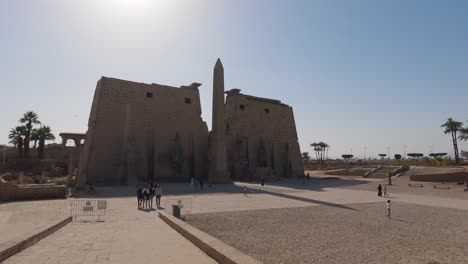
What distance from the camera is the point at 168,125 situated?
3353cm

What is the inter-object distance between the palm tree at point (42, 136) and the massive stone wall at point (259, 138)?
26.0 m

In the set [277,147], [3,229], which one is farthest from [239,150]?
[3,229]

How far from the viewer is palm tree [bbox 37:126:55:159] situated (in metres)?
45.4

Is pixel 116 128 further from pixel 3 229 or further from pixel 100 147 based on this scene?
pixel 3 229

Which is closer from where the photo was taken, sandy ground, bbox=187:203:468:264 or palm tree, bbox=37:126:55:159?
sandy ground, bbox=187:203:468:264

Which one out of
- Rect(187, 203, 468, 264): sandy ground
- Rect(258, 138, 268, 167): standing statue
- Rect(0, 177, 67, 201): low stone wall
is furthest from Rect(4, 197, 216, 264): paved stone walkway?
Rect(258, 138, 268, 167): standing statue

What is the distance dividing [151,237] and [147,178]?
80.7 feet

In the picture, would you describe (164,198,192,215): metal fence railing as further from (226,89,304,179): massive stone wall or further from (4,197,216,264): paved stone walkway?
(226,89,304,179): massive stone wall

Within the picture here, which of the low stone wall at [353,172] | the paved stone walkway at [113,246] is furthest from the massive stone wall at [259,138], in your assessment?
the paved stone walkway at [113,246]

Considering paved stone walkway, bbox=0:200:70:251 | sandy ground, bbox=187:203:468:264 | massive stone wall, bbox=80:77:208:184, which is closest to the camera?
sandy ground, bbox=187:203:468:264

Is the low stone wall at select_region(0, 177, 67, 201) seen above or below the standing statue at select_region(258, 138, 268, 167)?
below

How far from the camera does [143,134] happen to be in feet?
104

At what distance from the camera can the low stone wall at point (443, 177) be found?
99.0 feet

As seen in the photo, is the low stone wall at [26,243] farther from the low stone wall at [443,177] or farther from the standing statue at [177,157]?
the low stone wall at [443,177]
